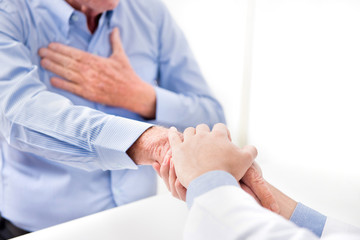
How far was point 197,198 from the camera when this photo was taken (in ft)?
1.38

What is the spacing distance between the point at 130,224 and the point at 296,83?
1.79 feet

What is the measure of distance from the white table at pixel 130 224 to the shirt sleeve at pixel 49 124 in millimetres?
149

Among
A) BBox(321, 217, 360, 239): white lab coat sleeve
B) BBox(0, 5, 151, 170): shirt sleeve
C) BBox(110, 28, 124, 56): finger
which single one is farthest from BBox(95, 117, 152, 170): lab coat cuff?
BBox(321, 217, 360, 239): white lab coat sleeve

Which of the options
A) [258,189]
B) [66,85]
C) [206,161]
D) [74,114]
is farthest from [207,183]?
[66,85]

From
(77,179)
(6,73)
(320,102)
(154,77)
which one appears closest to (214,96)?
(154,77)

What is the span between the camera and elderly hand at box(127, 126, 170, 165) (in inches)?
23.0

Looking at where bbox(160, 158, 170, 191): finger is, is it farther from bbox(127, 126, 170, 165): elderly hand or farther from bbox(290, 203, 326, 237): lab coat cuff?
bbox(290, 203, 326, 237): lab coat cuff

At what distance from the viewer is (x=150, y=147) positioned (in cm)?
59

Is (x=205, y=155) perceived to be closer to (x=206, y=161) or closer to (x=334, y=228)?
(x=206, y=161)

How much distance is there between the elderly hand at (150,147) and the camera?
58 centimetres

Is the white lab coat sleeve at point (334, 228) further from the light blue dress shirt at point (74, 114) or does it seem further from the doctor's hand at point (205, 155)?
the light blue dress shirt at point (74, 114)

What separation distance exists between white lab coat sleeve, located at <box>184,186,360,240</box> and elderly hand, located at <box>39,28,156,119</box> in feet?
1.34

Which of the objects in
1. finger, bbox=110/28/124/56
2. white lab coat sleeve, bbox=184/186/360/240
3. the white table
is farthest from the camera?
finger, bbox=110/28/124/56

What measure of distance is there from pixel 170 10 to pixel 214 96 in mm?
273
